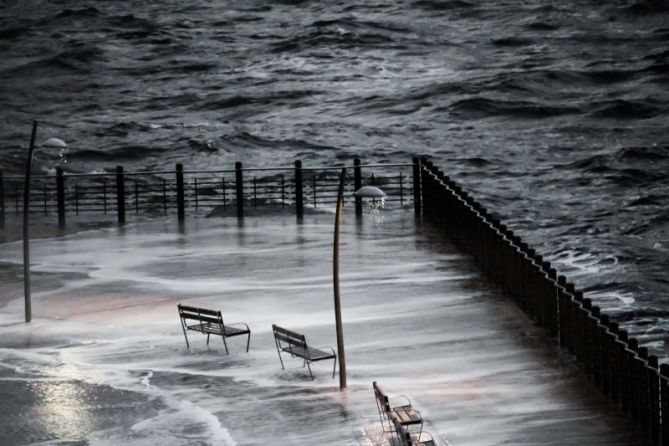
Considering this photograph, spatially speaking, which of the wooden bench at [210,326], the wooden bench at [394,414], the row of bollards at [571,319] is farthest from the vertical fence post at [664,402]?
the wooden bench at [210,326]

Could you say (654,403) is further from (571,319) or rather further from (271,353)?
(271,353)

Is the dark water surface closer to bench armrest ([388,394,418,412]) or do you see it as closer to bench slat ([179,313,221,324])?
bench slat ([179,313,221,324])

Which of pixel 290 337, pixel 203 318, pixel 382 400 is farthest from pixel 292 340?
pixel 382 400

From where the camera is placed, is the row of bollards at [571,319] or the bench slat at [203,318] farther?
the bench slat at [203,318]

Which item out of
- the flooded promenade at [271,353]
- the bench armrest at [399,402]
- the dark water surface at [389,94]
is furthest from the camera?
the dark water surface at [389,94]

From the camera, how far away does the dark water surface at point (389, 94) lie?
2798 inches

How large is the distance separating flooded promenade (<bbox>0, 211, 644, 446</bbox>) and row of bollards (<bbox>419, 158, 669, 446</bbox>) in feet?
1.00

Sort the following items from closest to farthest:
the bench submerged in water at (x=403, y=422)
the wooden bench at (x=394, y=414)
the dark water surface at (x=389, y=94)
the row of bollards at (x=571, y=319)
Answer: the bench submerged in water at (x=403, y=422), the wooden bench at (x=394, y=414), the row of bollards at (x=571, y=319), the dark water surface at (x=389, y=94)

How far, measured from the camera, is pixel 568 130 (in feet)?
282

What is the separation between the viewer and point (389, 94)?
99.5 meters

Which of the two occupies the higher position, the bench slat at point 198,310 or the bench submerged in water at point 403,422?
the bench slat at point 198,310

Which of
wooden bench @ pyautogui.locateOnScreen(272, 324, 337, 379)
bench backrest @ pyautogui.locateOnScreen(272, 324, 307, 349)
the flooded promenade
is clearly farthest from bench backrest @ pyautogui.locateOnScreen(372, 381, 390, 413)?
bench backrest @ pyautogui.locateOnScreen(272, 324, 307, 349)

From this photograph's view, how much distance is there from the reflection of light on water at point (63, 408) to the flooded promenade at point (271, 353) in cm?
3

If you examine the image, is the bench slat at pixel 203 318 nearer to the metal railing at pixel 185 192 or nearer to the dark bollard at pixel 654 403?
the dark bollard at pixel 654 403
